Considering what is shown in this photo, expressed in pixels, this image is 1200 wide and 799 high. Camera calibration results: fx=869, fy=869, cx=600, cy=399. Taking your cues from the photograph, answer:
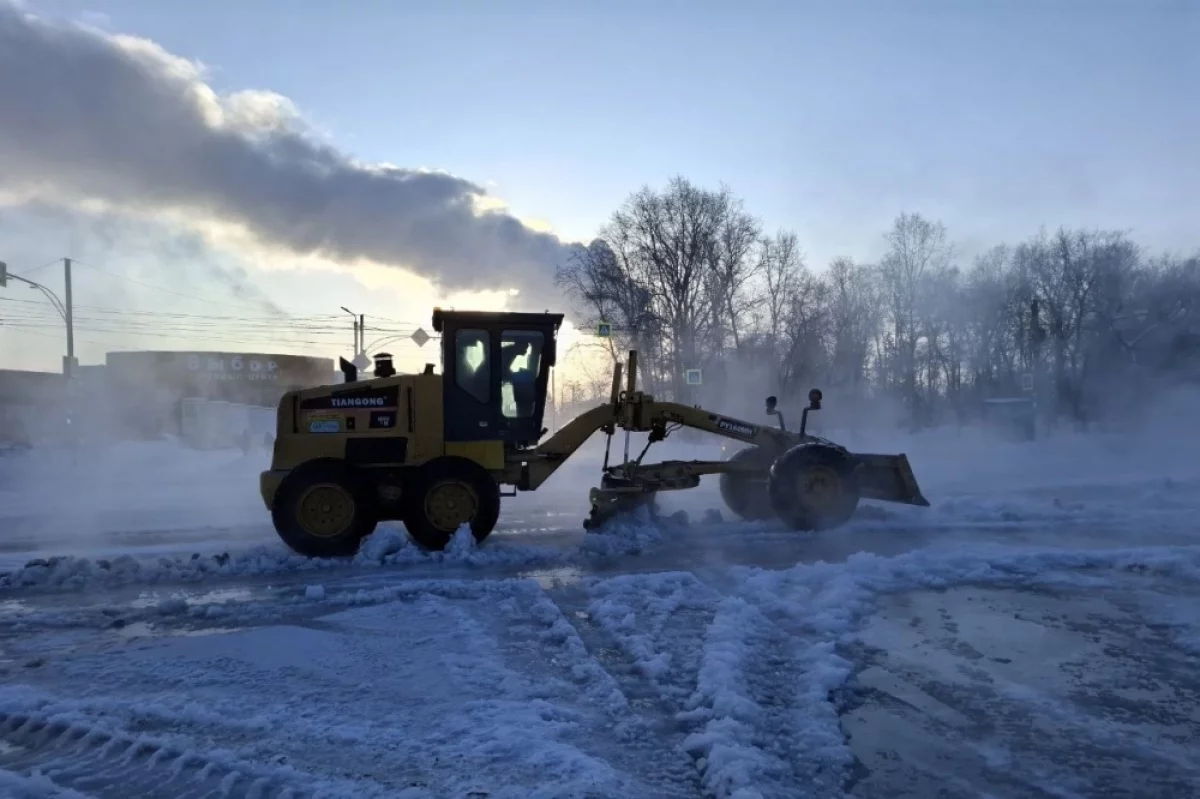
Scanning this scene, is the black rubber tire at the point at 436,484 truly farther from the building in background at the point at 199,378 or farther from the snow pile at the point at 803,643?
the building in background at the point at 199,378

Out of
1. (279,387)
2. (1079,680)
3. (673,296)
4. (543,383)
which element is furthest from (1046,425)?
(279,387)

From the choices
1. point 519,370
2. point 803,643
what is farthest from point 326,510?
point 803,643

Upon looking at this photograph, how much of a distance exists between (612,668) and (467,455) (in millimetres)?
5344

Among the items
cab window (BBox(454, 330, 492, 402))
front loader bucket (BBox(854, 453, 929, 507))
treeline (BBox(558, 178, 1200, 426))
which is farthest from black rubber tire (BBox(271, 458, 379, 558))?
treeline (BBox(558, 178, 1200, 426))

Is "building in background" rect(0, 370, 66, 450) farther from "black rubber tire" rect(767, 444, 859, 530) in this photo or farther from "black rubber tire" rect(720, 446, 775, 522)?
"black rubber tire" rect(767, 444, 859, 530)

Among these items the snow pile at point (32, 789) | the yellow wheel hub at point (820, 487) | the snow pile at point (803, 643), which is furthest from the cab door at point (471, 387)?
the snow pile at point (32, 789)

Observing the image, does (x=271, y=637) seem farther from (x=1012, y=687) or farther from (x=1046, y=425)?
(x=1046, y=425)

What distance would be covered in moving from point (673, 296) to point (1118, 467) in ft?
75.1

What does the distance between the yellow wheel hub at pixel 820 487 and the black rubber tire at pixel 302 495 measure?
17.9 feet

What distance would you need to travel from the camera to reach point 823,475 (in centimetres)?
1143

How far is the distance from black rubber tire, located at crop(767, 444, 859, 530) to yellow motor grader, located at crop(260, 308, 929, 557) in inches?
0.6

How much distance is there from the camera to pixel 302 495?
394 inches

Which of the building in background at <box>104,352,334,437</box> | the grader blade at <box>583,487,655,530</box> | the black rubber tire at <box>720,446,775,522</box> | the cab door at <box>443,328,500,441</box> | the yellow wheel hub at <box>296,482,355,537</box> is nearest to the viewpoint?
the yellow wheel hub at <box>296,482,355,537</box>

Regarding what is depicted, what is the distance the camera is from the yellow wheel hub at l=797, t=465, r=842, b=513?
11344mm
